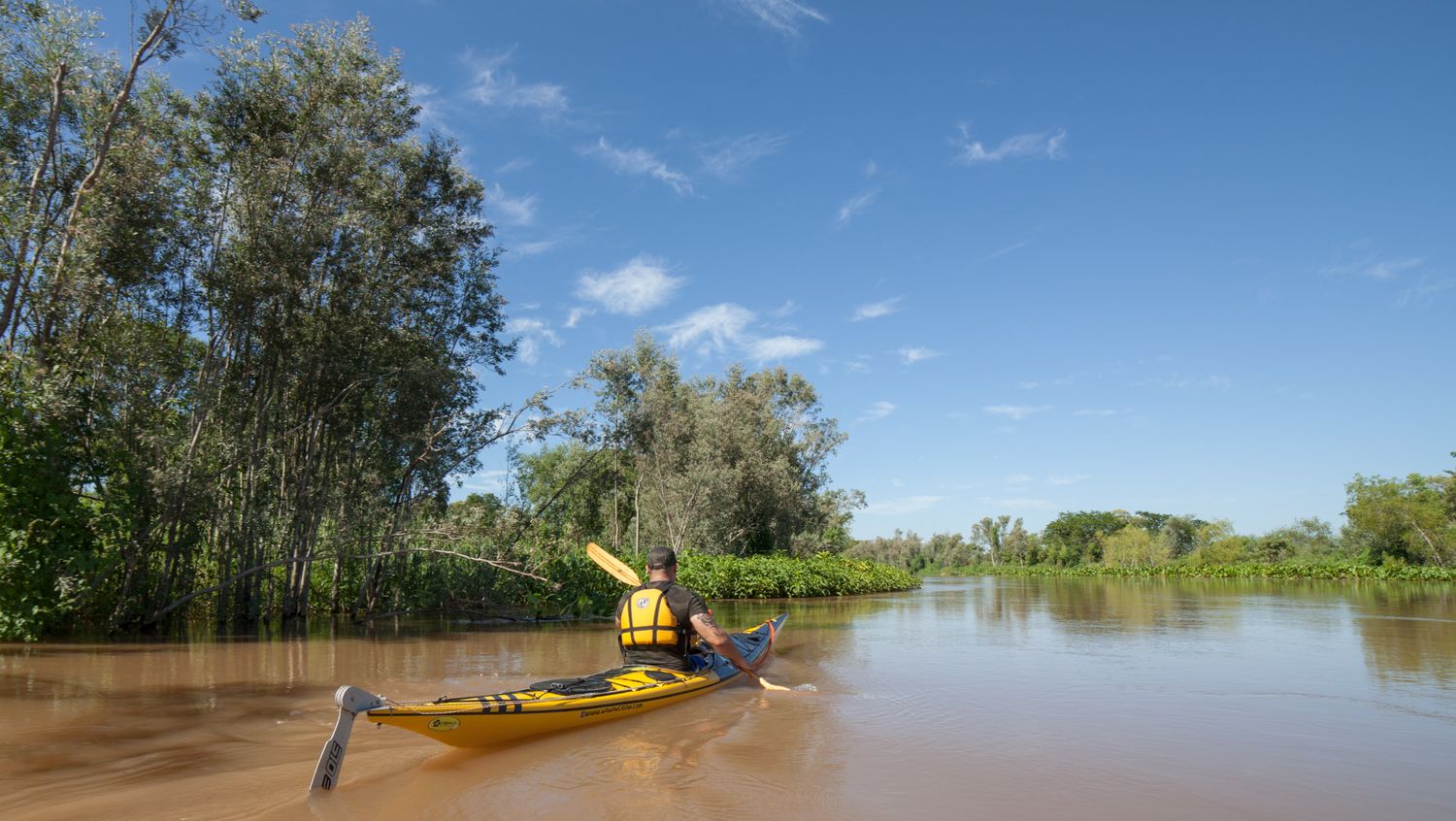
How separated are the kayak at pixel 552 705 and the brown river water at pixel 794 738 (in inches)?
6.3

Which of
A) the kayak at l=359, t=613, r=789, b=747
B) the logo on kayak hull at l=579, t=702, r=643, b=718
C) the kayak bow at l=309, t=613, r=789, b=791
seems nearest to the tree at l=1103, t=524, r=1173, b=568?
the kayak at l=359, t=613, r=789, b=747

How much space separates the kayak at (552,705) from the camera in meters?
4.96

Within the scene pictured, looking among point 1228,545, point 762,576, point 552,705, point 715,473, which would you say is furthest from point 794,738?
point 1228,545

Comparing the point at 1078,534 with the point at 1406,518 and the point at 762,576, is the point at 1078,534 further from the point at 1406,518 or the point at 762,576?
the point at 762,576

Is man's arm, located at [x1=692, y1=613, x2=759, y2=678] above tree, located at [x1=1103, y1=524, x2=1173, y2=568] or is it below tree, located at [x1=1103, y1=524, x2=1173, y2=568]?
above

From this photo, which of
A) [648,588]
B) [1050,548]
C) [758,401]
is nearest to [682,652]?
[648,588]

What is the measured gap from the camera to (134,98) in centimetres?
1248

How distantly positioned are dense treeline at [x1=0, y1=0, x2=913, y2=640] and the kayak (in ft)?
22.4

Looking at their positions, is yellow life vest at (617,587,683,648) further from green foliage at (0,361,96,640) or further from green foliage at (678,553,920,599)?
green foliage at (678,553,920,599)

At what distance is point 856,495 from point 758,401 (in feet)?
35.9

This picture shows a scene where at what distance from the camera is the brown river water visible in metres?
4.75

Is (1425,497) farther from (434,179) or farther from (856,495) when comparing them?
(434,179)

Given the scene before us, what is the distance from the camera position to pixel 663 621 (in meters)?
7.16

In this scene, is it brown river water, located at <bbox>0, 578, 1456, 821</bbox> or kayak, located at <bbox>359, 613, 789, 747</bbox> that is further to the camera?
kayak, located at <bbox>359, 613, 789, 747</bbox>
